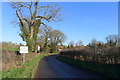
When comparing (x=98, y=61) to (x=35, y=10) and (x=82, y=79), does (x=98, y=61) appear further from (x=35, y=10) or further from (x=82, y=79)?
(x=35, y=10)

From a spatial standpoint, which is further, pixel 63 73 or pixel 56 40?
pixel 56 40

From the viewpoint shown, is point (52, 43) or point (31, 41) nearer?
point (31, 41)

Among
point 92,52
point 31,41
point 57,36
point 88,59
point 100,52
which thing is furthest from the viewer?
point 57,36

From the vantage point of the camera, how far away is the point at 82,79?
1055cm

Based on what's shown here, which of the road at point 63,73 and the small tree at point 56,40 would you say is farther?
the small tree at point 56,40

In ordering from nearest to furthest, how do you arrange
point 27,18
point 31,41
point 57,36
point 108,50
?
1. point 108,50
2. point 31,41
3. point 27,18
4. point 57,36

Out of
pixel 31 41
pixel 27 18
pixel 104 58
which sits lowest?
pixel 104 58

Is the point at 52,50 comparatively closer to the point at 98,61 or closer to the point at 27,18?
the point at 27,18

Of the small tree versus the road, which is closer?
the road

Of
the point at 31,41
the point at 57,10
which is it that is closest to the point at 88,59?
the point at 31,41

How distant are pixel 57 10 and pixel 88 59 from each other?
50.7ft

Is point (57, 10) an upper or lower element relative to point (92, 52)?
upper

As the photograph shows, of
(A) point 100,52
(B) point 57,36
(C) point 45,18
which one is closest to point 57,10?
(C) point 45,18

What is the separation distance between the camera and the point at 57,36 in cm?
8562
